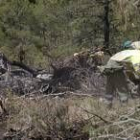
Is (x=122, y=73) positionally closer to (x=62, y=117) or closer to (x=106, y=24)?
(x=62, y=117)

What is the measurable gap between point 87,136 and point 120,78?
1058 mm

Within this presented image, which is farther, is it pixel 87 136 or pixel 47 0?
pixel 47 0

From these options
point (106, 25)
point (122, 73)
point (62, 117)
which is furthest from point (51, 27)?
point (122, 73)

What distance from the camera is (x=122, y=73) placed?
30.1ft

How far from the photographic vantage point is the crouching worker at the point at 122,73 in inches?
346

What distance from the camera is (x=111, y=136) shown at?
7.33m

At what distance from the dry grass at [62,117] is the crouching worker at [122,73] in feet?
0.76

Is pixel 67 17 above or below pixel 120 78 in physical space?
above

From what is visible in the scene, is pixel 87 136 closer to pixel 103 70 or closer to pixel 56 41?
pixel 103 70

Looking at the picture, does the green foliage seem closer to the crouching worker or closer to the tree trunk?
the tree trunk

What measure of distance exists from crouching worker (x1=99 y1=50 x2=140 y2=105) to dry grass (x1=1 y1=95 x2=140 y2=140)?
0.23 meters

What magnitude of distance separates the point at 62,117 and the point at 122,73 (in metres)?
1.21

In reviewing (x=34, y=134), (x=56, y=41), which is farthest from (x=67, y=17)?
(x=34, y=134)

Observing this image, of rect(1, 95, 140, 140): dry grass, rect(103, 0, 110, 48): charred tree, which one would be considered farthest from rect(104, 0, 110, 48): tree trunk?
rect(1, 95, 140, 140): dry grass
